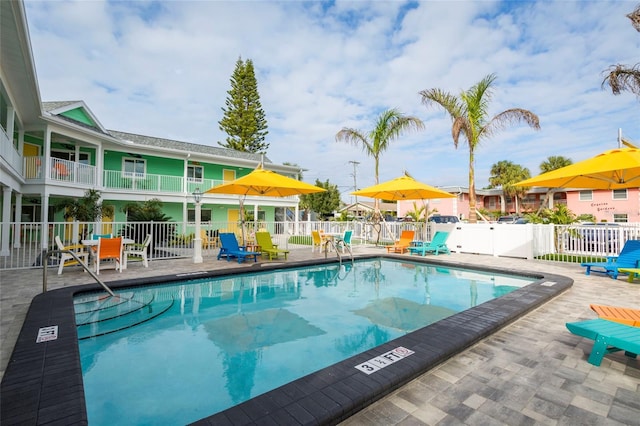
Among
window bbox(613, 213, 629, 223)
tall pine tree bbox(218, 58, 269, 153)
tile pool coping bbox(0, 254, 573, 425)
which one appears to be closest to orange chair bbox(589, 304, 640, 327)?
tile pool coping bbox(0, 254, 573, 425)

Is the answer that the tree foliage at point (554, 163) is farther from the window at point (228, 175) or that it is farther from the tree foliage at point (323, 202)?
the window at point (228, 175)

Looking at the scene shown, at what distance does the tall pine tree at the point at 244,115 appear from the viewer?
119ft

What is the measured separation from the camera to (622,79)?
1002 cm

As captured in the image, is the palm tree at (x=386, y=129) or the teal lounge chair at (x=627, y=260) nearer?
the teal lounge chair at (x=627, y=260)

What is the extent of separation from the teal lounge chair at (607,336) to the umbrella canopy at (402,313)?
2.31 metres

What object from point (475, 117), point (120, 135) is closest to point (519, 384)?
point (475, 117)

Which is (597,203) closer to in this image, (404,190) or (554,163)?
(554,163)

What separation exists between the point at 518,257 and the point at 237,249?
10156mm

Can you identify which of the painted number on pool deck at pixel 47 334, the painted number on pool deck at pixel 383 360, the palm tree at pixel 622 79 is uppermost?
the palm tree at pixel 622 79

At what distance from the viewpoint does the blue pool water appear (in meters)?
3.18

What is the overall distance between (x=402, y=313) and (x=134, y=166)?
19653 mm

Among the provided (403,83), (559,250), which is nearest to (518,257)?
(559,250)

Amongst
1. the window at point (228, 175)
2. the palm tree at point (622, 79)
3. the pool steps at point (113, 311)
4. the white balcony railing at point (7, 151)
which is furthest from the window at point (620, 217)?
the white balcony railing at point (7, 151)

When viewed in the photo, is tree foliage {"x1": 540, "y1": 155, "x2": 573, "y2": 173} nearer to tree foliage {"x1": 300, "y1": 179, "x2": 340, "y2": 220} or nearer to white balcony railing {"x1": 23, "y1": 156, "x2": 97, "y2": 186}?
tree foliage {"x1": 300, "y1": 179, "x2": 340, "y2": 220}
